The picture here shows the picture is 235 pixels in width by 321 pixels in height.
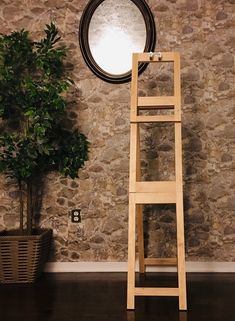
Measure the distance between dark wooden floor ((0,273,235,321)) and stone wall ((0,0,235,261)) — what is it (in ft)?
0.83

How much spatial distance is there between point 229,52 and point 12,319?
2411mm

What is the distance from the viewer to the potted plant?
3.00m

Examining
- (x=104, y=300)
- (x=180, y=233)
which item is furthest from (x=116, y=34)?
(x=104, y=300)

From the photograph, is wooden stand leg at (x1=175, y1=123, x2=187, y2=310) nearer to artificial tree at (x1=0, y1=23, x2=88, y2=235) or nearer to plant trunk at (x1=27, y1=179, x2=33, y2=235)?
artificial tree at (x1=0, y1=23, x2=88, y2=235)

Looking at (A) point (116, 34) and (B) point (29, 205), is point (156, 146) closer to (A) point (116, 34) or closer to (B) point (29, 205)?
(A) point (116, 34)

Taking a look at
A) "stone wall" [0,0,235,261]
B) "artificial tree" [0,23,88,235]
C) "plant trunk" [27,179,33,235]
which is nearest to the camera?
"artificial tree" [0,23,88,235]

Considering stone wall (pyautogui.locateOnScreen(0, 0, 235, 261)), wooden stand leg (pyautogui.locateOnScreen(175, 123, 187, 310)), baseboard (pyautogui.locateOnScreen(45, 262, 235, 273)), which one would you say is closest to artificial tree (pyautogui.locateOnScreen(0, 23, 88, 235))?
stone wall (pyautogui.locateOnScreen(0, 0, 235, 261))

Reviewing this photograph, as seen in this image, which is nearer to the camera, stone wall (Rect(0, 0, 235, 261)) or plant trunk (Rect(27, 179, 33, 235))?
plant trunk (Rect(27, 179, 33, 235))

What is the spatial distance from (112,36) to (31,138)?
105cm

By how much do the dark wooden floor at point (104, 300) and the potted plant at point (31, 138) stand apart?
0.73 feet

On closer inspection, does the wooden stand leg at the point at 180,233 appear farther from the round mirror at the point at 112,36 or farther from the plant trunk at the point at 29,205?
the plant trunk at the point at 29,205

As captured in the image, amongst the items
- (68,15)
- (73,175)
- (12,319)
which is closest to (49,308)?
(12,319)

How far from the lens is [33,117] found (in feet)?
9.63

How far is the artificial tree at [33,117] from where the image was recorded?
299 centimetres
